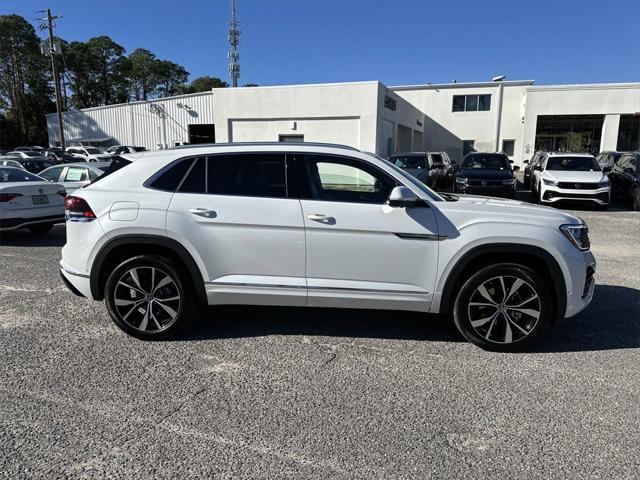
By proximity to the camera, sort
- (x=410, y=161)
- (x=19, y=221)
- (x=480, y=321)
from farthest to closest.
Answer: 1. (x=410, y=161)
2. (x=19, y=221)
3. (x=480, y=321)

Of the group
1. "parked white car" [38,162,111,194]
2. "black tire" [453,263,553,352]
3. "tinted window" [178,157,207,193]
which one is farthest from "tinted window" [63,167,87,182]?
"black tire" [453,263,553,352]

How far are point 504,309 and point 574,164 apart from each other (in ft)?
42.7

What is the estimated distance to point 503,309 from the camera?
12.7ft

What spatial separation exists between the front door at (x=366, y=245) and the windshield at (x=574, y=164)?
505 inches

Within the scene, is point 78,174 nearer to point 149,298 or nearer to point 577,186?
point 149,298

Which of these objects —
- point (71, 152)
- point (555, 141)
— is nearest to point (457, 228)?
point (71, 152)

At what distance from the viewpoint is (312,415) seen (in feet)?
9.78

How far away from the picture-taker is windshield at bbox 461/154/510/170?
16250 mm

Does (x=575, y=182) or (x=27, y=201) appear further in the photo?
(x=575, y=182)

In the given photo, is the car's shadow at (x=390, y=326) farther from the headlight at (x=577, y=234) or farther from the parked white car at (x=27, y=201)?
the parked white car at (x=27, y=201)

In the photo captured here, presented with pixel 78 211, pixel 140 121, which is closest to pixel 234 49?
pixel 140 121

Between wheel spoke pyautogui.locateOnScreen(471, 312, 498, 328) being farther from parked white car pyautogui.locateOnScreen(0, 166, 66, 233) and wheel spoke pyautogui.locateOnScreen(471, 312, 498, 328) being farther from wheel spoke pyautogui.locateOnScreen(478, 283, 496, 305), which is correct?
parked white car pyautogui.locateOnScreen(0, 166, 66, 233)

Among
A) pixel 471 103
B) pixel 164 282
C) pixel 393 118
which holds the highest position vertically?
pixel 471 103

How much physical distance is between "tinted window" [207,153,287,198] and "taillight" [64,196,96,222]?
1.13m
